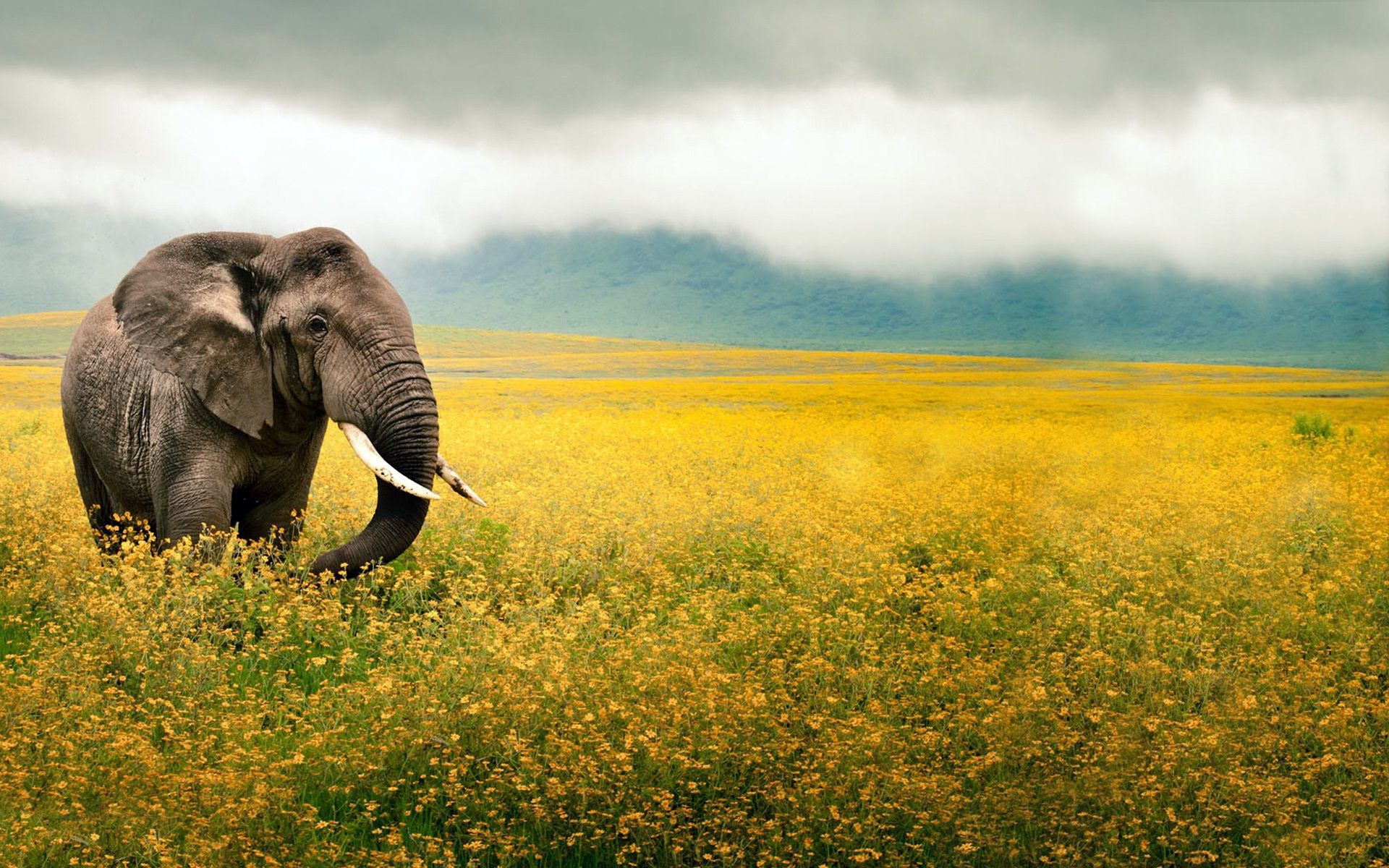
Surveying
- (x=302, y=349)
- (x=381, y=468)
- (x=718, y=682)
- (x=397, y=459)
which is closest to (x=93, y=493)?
(x=302, y=349)

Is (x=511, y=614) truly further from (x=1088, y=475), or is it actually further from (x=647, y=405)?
(x=647, y=405)

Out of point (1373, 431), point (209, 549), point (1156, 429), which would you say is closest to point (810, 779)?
point (209, 549)

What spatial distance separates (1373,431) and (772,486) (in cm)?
1852

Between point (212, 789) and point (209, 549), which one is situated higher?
point (209, 549)

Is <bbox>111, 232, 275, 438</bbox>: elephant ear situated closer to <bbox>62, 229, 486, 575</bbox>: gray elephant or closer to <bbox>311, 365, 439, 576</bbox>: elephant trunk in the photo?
<bbox>62, 229, 486, 575</bbox>: gray elephant

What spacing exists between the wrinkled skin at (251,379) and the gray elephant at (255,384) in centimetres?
1

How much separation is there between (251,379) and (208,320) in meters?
0.60

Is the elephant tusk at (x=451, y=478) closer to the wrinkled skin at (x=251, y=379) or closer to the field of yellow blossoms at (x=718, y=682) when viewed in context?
the wrinkled skin at (x=251, y=379)

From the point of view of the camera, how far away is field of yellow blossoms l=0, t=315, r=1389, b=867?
5531mm

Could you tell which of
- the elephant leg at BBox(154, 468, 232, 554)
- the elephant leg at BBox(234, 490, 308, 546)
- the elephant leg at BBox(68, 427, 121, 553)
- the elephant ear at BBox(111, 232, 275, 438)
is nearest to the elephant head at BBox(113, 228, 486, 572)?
the elephant ear at BBox(111, 232, 275, 438)

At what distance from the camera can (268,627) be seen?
853 cm

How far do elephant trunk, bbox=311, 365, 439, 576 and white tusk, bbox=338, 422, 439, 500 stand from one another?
0.32 ft

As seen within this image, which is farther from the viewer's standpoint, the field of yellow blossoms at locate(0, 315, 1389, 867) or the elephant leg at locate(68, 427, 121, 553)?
the elephant leg at locate(68, 427, 121, 553)

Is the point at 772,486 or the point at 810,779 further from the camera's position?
the point at 772,486
